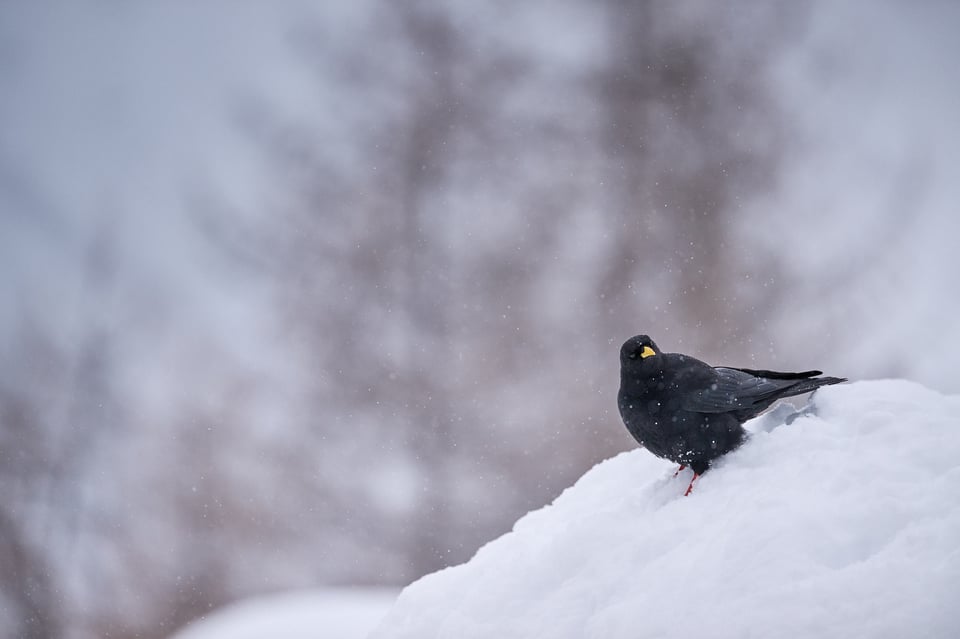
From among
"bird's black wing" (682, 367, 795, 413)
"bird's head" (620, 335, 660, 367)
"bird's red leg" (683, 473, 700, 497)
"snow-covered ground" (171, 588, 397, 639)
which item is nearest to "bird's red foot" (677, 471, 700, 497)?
"bird's red leg" (683, 473, 700, 497)

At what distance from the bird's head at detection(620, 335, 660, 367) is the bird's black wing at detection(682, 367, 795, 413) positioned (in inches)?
9.5

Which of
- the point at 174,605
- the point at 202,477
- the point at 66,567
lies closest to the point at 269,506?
the point at 202,477

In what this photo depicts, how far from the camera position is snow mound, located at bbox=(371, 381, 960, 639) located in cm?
145

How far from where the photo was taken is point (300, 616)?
269 inches

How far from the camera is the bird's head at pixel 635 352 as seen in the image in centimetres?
244

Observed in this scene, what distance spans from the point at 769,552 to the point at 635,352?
98 cm

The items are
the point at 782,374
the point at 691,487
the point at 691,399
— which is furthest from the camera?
the point at 782,374

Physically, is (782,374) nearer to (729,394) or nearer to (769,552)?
(729,394)

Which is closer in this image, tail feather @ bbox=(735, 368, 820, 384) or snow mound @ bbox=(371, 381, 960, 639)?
snow mound @ bbox=(371, 381, 960, 639)

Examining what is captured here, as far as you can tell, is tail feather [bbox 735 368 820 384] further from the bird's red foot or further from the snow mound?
the bird's red foot

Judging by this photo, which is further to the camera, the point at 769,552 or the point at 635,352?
the point at 635,352

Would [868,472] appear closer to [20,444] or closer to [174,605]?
[174,605]

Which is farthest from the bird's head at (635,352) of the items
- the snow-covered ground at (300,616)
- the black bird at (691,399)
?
the snow-covered ground at (300,616)

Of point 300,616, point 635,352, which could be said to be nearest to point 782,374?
point 635,352
